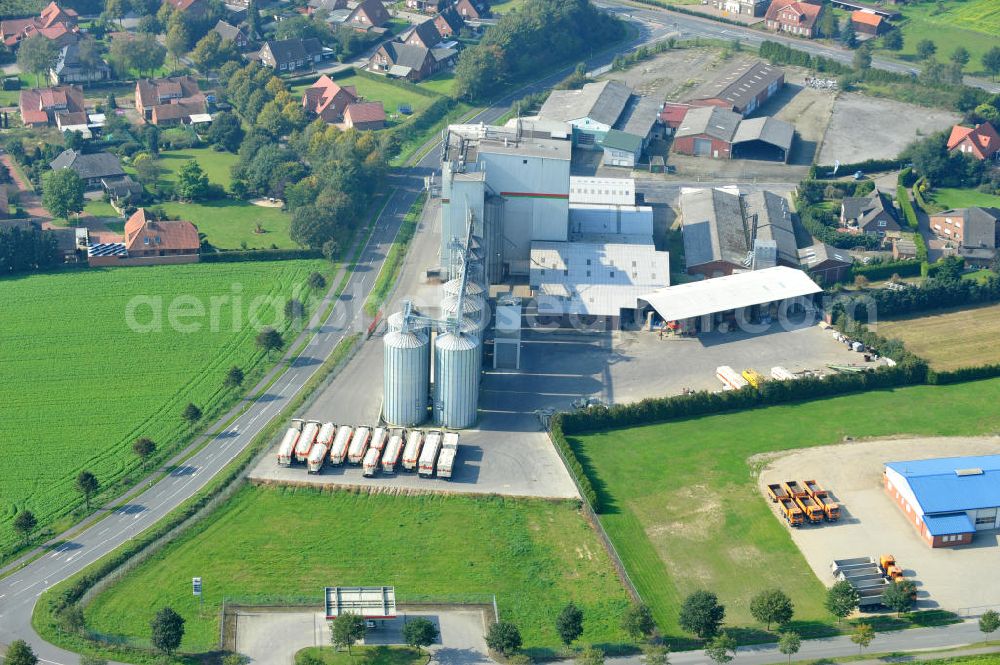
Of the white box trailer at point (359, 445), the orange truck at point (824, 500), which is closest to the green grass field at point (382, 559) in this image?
the white box trailer at point (359, 445)

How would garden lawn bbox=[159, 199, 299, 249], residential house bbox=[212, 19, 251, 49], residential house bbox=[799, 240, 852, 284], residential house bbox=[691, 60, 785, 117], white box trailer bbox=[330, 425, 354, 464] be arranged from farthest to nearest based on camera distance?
residential house bbox=[212, 19, 251, 49], residential house bbox=[691, 60, 785, 117], garden lawn bbox=[159, 199, 299, 249], residential house bbox=[799, 240, 852, 284], white box trailer bbox=[330, 425, 354, 464]

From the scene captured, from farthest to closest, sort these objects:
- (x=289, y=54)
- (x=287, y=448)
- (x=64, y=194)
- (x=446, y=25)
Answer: (x=446, y=25) < (x=289, y=54) < (x=64, y=194) < (x=287, y=448)

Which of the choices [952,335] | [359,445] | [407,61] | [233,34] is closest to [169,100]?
[233,34]

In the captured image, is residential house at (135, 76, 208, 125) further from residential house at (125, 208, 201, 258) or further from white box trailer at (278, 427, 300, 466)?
white box trailer at (278, 427, 300, 466)

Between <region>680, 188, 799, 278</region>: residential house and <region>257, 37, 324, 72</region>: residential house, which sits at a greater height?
<region>257, 37, 324, 72</region>: residential house

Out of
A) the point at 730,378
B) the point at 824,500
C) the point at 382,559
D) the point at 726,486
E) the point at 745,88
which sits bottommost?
the point at 382,559

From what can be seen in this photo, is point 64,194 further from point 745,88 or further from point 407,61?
point 745,88

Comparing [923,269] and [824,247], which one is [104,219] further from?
[923,269]

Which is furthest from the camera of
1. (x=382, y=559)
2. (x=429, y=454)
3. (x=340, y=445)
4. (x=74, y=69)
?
(x=74, y=69)

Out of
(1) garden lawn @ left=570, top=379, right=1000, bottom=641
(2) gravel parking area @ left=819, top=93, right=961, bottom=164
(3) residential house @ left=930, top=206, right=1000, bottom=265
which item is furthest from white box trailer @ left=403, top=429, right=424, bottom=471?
(2) gravel parking area @ left=819, top=93, right=961, bottom=164
